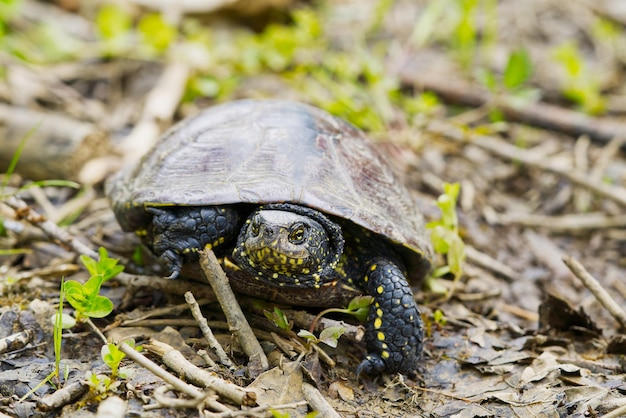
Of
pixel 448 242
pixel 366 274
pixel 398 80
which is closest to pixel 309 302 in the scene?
pixel 366 274

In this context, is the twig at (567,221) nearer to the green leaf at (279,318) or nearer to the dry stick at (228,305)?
the green leaf at (279,318)

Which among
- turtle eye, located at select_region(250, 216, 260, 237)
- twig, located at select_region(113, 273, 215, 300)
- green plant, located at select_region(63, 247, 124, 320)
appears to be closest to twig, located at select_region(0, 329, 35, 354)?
green plant, located at select_region(63, 247, 124, 320)

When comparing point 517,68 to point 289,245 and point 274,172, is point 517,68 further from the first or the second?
point 289,245

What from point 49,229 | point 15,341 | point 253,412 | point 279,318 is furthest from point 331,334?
point 49,229

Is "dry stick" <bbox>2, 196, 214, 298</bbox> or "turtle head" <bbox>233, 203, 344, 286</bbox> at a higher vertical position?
"turtle head" <bbox>233, 203, 344, 286</bbox>

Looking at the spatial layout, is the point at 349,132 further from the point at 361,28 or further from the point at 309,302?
the point at 361,28

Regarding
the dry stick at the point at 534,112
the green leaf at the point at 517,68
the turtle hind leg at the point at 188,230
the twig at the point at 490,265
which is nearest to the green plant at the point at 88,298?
the turtle hind leg at the point at 188,230

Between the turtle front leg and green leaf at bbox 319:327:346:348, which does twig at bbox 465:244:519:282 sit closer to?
the turtle front leg
